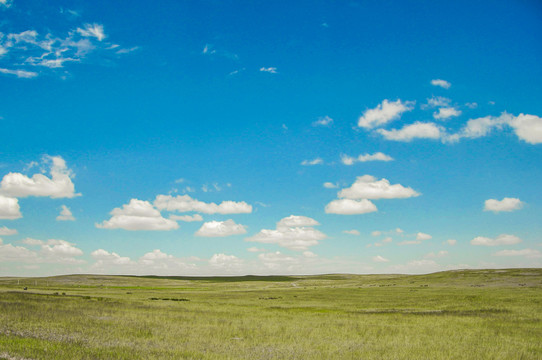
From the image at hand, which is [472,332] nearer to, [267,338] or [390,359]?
[390,359]

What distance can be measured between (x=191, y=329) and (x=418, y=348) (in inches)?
553

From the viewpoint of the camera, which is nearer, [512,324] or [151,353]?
[151,353]

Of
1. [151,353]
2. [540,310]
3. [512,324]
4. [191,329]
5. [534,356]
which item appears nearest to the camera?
[151,353]

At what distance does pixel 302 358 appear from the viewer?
16562 mm

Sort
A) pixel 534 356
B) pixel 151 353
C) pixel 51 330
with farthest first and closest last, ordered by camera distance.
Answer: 1. pixel 51 330
2. pixel 534 356
3. pixel 151 353

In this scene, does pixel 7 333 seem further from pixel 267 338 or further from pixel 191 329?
pixel 267 338

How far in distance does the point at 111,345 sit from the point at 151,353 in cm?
273

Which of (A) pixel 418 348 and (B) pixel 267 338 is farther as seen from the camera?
(B) pixel 267 338

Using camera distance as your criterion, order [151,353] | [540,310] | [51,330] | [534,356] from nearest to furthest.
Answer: [151,353]
[534,356]
[51,330]
[540,310]

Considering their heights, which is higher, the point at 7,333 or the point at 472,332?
the point at 7,333

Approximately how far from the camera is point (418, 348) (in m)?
19.3

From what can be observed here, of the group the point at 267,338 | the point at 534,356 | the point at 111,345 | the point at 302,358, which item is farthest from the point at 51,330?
the point at 534,356

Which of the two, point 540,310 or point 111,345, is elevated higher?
point 111,345

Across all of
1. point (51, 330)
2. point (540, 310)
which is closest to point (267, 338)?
point (51, 330)
